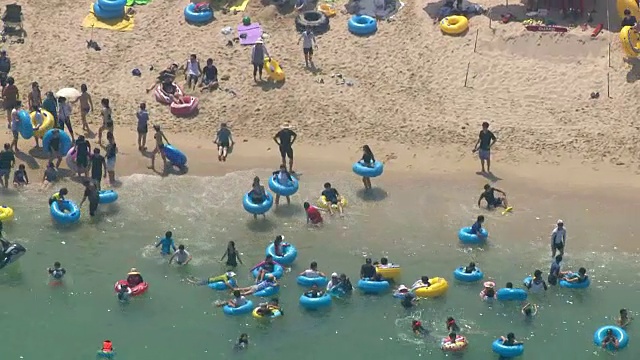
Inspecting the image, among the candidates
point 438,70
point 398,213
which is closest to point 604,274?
point 398,213

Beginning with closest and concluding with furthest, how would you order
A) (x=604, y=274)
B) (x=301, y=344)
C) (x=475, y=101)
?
(x=301, y=344)
(x=604, y=274)
(x=475, y=101)

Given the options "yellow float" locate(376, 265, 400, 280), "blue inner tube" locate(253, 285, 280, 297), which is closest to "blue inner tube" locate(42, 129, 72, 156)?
"blue inner tube" locate(253, 285, 280, 297)

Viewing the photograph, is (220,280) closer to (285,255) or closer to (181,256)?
(181,256)

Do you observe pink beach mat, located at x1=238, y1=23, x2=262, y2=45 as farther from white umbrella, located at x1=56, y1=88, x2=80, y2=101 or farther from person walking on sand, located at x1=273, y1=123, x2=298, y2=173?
person walking on sand, located at x1=273, y1=123, x2=298, y2=173

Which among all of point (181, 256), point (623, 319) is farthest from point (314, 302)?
point (623, 319)

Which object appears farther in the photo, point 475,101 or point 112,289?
point 475,101

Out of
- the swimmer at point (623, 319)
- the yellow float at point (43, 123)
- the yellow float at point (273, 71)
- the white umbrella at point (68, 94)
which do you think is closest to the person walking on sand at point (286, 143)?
the yellow float at point (273, 71)

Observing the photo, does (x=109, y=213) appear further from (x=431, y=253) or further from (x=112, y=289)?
(x=431, y=253)
